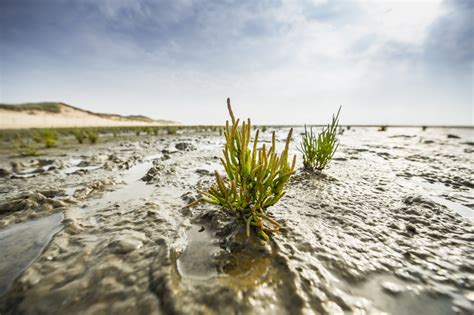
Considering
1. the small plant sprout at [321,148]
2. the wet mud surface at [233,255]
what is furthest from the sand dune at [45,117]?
the small plant sprout at [321,148]

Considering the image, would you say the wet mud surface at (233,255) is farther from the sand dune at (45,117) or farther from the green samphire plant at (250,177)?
the sand dune at (45,117)

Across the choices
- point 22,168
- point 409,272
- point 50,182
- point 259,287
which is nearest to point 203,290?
point 259,287

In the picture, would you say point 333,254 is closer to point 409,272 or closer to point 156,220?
point 409,272

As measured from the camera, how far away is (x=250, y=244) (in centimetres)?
172

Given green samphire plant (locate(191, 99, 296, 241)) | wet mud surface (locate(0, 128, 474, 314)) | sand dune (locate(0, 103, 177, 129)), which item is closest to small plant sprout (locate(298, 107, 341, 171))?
wet mud surface (locate(0, 128, 474, 314))

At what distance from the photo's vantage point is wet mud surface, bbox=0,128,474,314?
1.21 metres

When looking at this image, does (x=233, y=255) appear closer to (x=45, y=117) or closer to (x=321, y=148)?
(x=321, y=148)

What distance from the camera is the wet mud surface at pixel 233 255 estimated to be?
1211 millimetres

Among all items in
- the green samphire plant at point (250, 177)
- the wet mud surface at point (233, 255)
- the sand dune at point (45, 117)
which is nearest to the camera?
the wet mud surface at point (233, 255)

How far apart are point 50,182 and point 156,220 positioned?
120 inches

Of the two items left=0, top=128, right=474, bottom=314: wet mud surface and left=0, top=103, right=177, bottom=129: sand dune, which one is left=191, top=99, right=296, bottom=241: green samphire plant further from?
left=0, top=103, right=177, bottom=129: sand dune

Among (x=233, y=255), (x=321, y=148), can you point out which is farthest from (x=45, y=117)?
(x=233, y=255)

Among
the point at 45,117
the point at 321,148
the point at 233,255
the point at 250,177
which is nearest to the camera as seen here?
the point at 233,255

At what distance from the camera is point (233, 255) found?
1.61 metres
